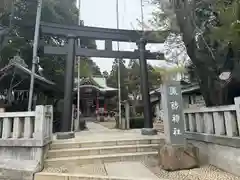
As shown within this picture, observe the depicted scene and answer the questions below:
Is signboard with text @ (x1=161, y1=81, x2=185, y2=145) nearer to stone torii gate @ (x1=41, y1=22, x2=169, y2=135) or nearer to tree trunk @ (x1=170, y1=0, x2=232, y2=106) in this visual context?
tree trunk @ (x1=170, y1=0, x2=232, y2=106)

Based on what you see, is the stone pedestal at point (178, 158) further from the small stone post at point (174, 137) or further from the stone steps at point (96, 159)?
the stone steps at point (96, 159)

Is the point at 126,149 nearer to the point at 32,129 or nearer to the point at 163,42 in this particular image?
the point at 32,129

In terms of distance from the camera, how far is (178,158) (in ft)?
14.9

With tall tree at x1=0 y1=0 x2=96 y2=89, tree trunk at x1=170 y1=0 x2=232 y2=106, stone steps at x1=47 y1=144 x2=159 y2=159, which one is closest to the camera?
tree trunk at x1=170 y1=0 x2=232 y2=106

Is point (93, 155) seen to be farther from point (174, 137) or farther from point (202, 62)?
point (202, 62)

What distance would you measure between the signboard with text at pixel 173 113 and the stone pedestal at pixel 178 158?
293mm

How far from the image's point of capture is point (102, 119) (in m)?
20.5

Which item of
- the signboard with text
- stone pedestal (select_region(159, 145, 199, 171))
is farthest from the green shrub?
stone pedestal (select_region(159, 145, 199, 171))

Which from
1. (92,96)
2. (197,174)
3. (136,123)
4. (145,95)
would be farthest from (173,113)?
(92,96)

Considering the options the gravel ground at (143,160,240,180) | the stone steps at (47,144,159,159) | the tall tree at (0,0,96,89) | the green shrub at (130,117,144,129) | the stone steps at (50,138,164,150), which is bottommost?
the gravel ground at (143,160,240,180)

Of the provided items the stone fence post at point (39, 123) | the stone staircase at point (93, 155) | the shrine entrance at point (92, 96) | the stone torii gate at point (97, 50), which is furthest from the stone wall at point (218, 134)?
the shrine entrance at point (92, 96)

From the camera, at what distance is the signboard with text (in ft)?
16.2

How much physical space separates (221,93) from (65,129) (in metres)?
5.01

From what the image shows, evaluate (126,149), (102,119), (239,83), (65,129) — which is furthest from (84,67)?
(239,83)
